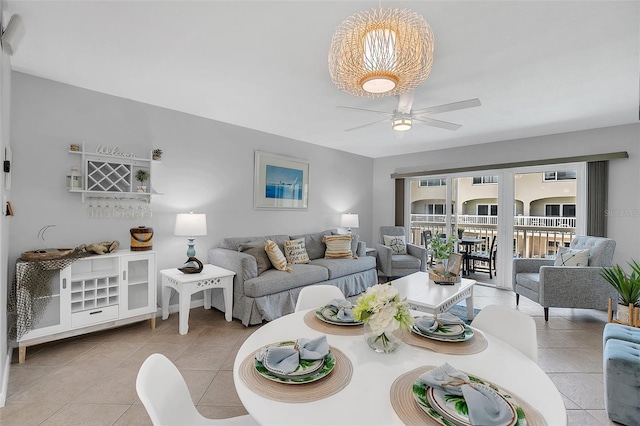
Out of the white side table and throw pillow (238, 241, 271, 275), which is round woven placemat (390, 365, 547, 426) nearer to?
the white side table

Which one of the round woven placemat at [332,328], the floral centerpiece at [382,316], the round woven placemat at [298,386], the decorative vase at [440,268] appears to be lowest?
the decorative vase at [440,268]

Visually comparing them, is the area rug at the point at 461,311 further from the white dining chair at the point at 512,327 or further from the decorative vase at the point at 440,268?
the white dining chair at the point at 512,327

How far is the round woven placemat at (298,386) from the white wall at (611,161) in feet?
15.5

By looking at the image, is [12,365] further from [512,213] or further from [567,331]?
[512,213]

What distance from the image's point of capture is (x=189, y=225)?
3312 millimetres

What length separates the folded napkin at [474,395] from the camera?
2.57 ft

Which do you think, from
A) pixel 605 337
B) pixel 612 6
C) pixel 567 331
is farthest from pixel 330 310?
pixel 567 331

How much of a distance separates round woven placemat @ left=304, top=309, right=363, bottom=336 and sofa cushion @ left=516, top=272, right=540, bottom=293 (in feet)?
10.4

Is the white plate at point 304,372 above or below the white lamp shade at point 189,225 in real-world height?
below

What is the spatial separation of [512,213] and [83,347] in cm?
578

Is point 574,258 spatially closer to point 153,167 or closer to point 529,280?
point 529,280

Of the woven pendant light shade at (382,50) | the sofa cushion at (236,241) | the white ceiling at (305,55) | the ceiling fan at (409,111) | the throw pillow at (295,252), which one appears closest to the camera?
the woven pendant light shade at (382,50)

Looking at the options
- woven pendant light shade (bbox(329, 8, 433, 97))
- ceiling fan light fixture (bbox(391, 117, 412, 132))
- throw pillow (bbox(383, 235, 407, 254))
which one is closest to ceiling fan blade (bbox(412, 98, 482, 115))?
ceiling fan light fixture (bbox(391, 117, 412, 132))

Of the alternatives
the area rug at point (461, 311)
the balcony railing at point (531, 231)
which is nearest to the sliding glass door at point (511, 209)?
the balcony railing at point (531, 231)
